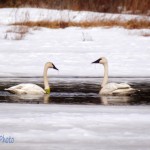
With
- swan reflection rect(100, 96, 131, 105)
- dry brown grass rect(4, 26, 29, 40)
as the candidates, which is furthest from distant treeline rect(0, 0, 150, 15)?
swan reflection rect(100, 96, 131, 105)

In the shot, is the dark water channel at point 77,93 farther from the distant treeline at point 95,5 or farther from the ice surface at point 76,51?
the distant treeline at point 95,5

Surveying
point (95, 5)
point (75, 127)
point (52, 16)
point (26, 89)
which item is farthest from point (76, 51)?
point (95, 5)

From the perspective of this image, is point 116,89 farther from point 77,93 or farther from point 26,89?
point 26,89

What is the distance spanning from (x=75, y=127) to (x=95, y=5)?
22.4 meters

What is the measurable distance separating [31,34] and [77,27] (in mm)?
1969

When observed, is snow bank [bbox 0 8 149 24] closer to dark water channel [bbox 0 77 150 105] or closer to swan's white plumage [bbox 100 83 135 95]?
dark water channel [bbox 0 77 150 105]

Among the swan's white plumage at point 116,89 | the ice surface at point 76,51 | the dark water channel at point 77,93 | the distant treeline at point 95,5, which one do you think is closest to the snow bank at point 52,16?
the ice surface at point 76,51

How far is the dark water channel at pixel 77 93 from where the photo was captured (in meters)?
11.2

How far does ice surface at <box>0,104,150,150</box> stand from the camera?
25.1 feet

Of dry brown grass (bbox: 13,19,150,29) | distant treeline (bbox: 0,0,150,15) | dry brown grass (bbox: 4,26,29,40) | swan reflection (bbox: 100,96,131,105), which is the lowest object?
swan reflection (bbox: 100,96,131,105)

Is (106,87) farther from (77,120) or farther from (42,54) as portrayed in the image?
(42,54)

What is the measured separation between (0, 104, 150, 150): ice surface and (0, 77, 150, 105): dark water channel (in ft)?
2.68

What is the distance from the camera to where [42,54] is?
18.5m

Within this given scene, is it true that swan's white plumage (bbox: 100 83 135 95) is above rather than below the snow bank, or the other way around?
below
